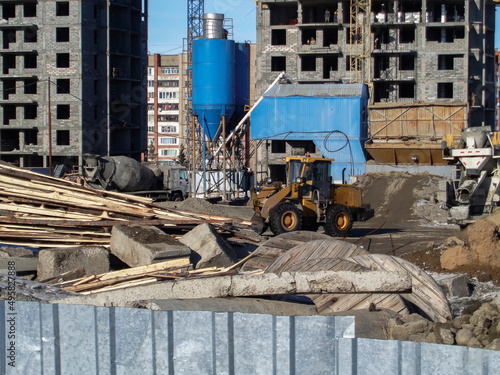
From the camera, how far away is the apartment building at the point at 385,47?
53312mm

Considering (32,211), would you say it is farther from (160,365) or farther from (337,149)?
(337,149)

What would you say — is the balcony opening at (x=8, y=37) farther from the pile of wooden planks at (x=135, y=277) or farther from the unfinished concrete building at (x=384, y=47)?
the pile of wooden planks at (x=135, y=277)

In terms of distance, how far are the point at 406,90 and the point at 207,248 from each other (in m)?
46.6

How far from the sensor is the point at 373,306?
7.26 metres

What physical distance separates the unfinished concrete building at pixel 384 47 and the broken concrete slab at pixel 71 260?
4060cm

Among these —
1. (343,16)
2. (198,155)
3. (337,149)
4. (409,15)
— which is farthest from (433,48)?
(198,155)

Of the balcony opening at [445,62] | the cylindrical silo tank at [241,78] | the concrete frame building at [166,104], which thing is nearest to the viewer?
the cylindrical silo tank at [241,78]

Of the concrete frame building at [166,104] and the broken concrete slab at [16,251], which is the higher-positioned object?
the concrete frame building at [166,104]

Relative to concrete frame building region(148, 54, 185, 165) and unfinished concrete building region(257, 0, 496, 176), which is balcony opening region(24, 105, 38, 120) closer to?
unfinished concrete building region(257, 0, 496, 176)

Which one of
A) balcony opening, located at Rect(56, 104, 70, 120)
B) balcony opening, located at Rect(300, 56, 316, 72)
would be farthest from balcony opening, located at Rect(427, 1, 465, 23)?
balcony opening, located at Rect(56, 104, 70, 120)

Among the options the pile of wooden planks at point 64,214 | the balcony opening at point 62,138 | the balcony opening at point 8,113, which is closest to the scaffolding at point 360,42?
the balcony opening at point 62,138

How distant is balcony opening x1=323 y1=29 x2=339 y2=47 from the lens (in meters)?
56.2

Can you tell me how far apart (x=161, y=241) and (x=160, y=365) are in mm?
7185

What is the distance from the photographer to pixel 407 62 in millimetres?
55906
